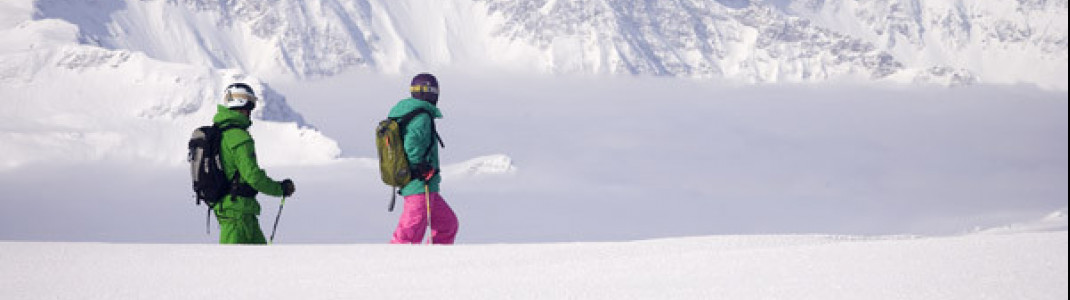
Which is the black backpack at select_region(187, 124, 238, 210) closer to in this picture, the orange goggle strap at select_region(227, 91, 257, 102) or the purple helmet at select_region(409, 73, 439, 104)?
the orange goggle strap at select_region(227, 91, 257, 102)

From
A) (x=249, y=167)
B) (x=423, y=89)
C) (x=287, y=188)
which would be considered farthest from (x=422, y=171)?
(x=249, y=167)

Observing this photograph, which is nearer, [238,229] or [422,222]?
[238,229]

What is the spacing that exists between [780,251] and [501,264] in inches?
74.2

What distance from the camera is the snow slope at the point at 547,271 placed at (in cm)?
892

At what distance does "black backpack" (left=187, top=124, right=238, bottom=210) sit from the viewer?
12.3 meters

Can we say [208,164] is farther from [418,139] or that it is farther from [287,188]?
[418,139]

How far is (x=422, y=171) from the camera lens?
504 inches

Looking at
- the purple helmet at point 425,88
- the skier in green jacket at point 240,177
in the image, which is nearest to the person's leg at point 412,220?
the purple helmet at point 425,88

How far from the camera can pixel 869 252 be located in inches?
395

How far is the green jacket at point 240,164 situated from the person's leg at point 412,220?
109 centimetres

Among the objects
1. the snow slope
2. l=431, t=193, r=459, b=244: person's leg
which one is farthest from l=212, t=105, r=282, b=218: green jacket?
l=431, t=193, r=459, b=244: person's leg

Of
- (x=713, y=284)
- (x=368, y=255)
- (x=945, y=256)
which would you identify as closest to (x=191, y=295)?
(x=368, y=255)

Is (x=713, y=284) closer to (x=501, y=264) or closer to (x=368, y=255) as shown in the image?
(x=501, y=264)

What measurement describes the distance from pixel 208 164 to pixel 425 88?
6.29 feet
